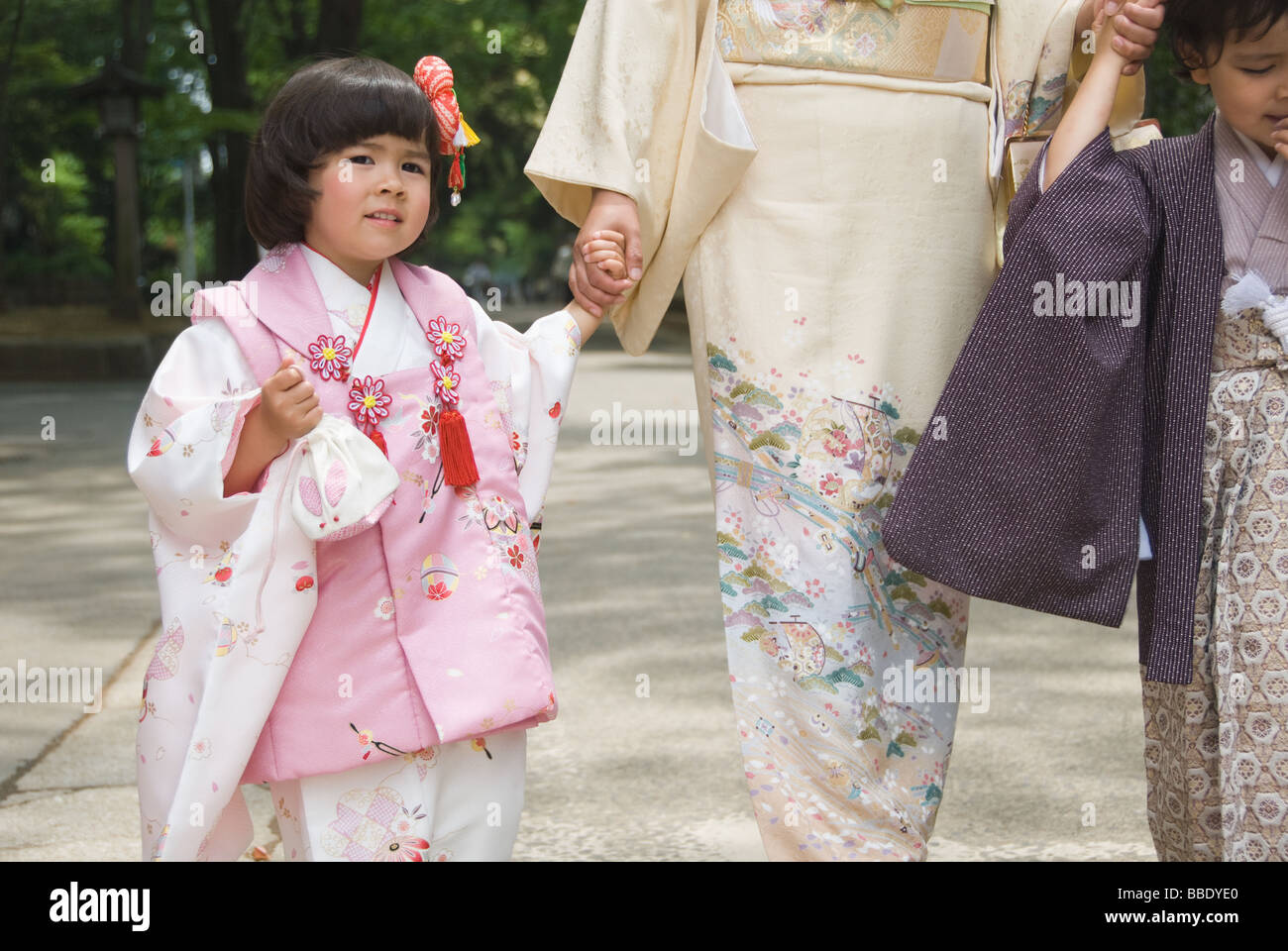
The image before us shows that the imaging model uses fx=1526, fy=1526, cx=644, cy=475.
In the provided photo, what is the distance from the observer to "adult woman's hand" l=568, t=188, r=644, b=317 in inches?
93.0

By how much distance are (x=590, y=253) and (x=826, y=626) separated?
680mm

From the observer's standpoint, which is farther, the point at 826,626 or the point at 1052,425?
the point at 826,626

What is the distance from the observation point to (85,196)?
2817 cm

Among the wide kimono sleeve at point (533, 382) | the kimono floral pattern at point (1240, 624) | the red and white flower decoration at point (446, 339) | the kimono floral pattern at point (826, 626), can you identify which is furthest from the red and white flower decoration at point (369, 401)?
the kimono floral pattern at point (1240, 624)

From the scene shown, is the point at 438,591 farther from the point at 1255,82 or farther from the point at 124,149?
the point at 124,149

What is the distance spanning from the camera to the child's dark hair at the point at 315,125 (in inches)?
84.6

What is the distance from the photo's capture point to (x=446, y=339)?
223 centimetres

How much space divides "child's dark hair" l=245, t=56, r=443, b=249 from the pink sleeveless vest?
8 cm

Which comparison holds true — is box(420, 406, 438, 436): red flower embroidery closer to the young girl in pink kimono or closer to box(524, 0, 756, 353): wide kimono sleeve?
the young girl in pink kimono

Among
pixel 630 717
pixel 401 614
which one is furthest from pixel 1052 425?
pixel 630 717

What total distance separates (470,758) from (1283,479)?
1.18 meters

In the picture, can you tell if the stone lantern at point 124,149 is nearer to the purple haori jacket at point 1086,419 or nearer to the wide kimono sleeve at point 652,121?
the wide kimono sleeve at point 652,121

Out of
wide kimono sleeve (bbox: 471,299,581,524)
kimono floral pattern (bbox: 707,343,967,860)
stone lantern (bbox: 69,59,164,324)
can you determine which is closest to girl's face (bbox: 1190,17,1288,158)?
kimono floral pattern (bbox: 707,343,967,860)

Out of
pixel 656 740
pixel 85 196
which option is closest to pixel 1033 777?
pixel 656 740
